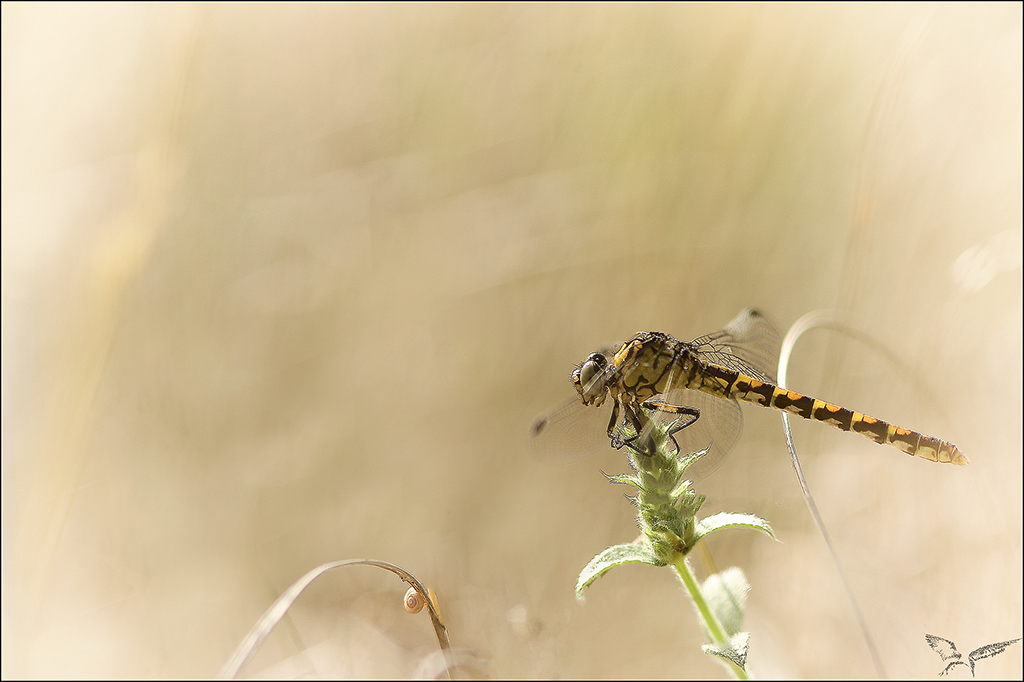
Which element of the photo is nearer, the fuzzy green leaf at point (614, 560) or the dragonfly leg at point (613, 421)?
the fuzzy green leaf at point (614, 560)

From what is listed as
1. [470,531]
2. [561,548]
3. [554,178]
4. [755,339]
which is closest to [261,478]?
[470,531]

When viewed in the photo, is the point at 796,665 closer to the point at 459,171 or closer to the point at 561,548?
the point at 561,548

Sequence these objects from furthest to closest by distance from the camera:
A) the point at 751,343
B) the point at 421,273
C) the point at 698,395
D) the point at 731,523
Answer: the point at 421,273 < the point at 751,343 < the point at 698,395 < the point at 731,523

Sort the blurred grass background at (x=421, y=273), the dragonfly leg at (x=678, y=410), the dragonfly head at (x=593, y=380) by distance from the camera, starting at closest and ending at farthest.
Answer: the dragonfly leg at (x=678, y=410), the dragonfly head at (x=593, y=380), the blurred grass background at (x=421, y=273)

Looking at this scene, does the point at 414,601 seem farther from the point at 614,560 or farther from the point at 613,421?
the point at 613,421
